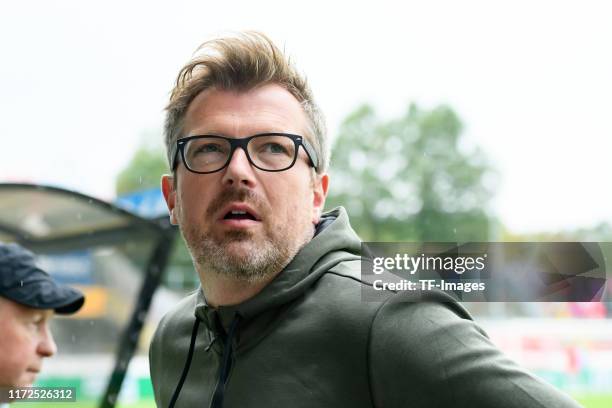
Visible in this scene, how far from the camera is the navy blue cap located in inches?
72.2

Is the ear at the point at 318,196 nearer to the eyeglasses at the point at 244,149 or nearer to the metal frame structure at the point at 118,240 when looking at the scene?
the eyeglasses at the point at 244,149

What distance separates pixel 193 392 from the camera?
4.04 ft

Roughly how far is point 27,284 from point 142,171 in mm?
20658

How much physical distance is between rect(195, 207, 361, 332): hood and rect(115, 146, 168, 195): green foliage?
20.6 meters

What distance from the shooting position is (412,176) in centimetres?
2316

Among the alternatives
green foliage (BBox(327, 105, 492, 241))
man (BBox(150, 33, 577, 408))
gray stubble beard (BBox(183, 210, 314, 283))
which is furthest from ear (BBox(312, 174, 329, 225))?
green foliage (BBox(327, 105, 492, 241))

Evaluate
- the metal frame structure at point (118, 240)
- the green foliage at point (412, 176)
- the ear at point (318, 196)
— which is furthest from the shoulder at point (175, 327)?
the green foliage at point (412, 176)

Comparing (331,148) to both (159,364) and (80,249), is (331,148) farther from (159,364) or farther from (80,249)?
(80,249)

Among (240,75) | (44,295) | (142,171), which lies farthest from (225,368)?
(142,171)

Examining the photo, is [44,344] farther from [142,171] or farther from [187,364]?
[142,171]

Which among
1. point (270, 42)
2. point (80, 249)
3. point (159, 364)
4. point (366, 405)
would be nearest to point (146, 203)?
point (80, 249)

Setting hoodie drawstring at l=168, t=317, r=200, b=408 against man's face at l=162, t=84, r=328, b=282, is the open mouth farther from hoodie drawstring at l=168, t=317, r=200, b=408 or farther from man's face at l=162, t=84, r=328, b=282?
hoodie drawstring at l=168, t=317, r=200, b=408

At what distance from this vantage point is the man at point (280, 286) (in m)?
0.97

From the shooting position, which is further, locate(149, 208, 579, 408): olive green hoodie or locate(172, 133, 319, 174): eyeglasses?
locate(172, 133, 319, 174): eyeglasses
